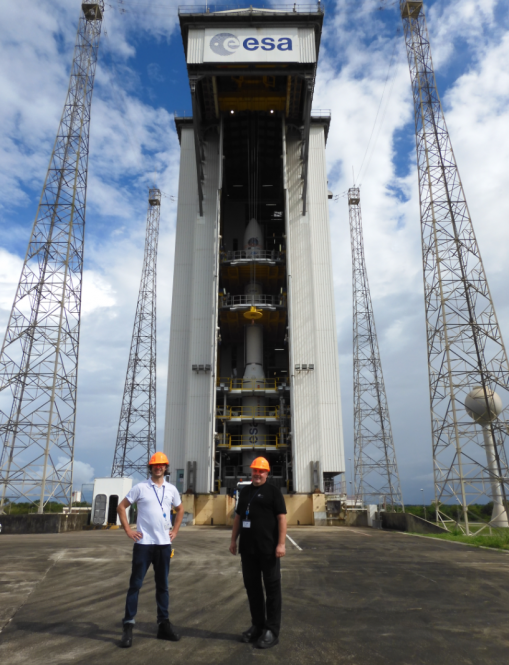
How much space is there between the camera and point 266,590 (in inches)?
191

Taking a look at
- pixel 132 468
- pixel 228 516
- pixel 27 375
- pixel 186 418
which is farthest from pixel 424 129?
pixel 132 468

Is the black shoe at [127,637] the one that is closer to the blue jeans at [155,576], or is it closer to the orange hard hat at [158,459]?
the blue jeans at [155,576]

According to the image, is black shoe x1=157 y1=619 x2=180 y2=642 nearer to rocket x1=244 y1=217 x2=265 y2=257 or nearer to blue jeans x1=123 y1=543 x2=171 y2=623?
blue jeans x1=123 y1=543 x2=171 y2=623

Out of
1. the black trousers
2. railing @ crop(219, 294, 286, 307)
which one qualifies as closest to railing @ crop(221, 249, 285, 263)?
railing @ crop(219, 294, 286, 307)

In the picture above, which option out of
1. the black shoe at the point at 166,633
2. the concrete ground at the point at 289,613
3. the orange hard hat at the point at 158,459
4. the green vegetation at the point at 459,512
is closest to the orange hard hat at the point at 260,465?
the orange hard hat at the point at 158,459

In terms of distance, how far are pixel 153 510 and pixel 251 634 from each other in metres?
1.60

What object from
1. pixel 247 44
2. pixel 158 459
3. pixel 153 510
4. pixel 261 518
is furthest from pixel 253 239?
pixel 261 518

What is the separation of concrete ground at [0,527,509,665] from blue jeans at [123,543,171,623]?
0.29 m

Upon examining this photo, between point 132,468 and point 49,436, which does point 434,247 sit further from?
point 132,468

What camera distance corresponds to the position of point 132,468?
52.5 m

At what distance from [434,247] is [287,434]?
15508 mm

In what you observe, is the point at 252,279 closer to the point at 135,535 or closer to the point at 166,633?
the point at 135,535

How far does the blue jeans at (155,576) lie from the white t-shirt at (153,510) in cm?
8

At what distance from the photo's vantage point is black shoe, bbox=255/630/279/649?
4.54 metres
